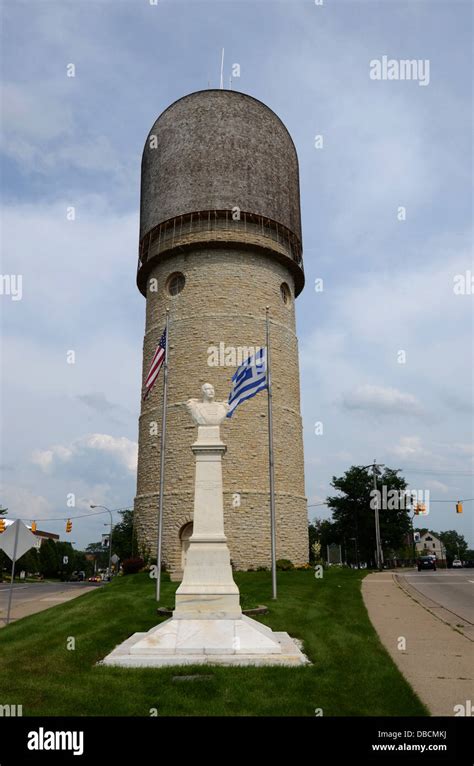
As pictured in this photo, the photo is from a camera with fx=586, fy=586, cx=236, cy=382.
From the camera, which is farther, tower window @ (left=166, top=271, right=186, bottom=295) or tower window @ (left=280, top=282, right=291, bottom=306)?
tower window @ (left=280, top=282, right=291, bottom=306)

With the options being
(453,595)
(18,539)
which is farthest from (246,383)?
(453,595)

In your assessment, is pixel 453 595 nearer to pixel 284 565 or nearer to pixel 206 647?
pixel 284 565

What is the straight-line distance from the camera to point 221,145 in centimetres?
2966

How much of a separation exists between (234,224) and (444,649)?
22.3m

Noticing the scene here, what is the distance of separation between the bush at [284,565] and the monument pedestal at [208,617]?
47.5 ft

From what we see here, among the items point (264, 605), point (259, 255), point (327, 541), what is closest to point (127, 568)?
point (264, 605)

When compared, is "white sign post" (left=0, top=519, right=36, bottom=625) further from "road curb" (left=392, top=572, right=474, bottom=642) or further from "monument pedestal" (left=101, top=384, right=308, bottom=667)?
"road curb" (left=392, top=572, right=474, bottom=642)

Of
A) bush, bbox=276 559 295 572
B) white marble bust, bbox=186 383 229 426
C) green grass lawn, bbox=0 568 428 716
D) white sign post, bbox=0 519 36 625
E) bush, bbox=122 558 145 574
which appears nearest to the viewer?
green grass lawn, bbox=0 568 428 716

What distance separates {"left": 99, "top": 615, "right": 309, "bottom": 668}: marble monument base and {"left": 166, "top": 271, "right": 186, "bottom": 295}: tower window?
2130 cm

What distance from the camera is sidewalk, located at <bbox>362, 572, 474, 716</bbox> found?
25.2ft

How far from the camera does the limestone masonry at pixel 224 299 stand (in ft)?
85.7

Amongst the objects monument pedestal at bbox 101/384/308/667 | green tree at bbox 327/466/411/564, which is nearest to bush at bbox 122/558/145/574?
monument pedestal at bbox 101/384/308/667

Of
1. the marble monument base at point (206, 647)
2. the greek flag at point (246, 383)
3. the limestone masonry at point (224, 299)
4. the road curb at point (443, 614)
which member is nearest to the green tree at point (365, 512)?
the limestone masonry at point (224, 299)

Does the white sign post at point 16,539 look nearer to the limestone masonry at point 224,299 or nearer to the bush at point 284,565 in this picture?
→ the limestone masonry at point 224,299
